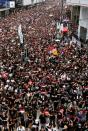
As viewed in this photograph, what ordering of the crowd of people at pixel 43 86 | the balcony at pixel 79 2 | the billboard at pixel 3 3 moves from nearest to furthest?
the crowd of people at pixel 43 86
the balcony at pixel 79 2
the billboard at pixel 3 3

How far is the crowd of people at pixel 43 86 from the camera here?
20266mm

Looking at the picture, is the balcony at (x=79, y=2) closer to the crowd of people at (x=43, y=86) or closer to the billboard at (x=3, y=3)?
the crowd of people at (x=43, y=86)

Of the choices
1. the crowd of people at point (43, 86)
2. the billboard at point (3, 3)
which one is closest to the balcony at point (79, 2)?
the crowd of people at point (43, 86)

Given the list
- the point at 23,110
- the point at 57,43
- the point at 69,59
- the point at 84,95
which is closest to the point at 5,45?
the point at 57,43

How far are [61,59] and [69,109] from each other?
11244 millimetres

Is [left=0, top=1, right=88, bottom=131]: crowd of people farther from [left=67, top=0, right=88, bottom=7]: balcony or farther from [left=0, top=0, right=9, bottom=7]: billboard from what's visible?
[left=0, top=0, right=9, bottom=7]: billboard

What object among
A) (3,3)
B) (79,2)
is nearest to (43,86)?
(79,2)

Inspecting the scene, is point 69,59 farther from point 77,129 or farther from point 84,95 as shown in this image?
point 77,129

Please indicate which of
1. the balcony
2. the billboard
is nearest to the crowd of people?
the balcony

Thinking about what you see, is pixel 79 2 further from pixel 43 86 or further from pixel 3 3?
pixel 3 3

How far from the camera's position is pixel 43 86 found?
970 inches

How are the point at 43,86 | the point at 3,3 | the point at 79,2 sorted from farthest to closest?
the point at 3,3
the point at 79,2
the point at 43,86

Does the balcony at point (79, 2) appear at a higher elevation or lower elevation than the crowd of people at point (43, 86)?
higher

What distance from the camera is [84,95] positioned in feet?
78.7
